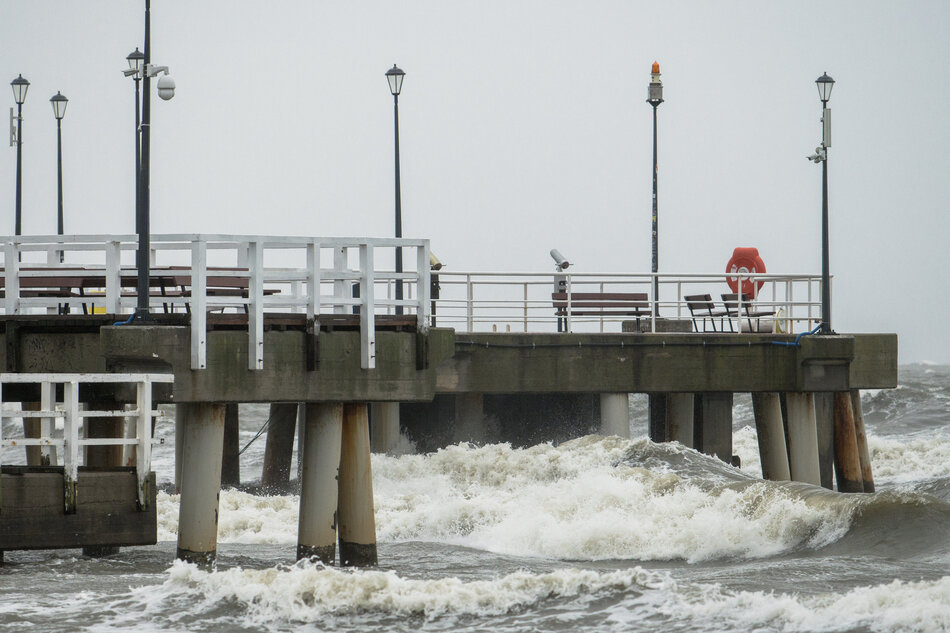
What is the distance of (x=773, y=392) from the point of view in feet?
77.6

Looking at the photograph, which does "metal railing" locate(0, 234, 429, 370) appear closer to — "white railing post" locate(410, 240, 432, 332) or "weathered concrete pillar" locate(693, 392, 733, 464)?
"white railing post" locate(410, 240, 432, 332)

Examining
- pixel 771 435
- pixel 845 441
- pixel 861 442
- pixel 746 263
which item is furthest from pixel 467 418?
pixel 861 442

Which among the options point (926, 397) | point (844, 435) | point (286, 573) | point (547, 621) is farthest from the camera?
point (926, 397)

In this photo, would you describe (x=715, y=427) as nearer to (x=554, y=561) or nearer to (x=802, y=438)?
(x=802, y=438)

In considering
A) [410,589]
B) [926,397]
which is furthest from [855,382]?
[926,397]

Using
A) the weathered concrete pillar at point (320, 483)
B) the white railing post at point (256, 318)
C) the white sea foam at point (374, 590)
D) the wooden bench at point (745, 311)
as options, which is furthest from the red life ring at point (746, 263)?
the white sea foam at point (374, 590)

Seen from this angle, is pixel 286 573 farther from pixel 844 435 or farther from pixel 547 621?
pixel 844 435

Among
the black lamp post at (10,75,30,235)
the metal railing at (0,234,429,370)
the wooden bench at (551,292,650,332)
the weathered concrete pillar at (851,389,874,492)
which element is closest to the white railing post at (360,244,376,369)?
the metal railing at (0,234,429,370)

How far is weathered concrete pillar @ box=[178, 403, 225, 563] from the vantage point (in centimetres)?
1412

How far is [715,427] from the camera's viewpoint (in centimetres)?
2448

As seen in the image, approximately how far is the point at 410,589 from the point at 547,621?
1.37 metres

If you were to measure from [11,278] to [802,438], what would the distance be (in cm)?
1362

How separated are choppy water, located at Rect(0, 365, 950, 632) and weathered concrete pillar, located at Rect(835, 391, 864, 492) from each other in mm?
1635

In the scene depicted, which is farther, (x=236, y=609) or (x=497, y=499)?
(x=497, y=499)
